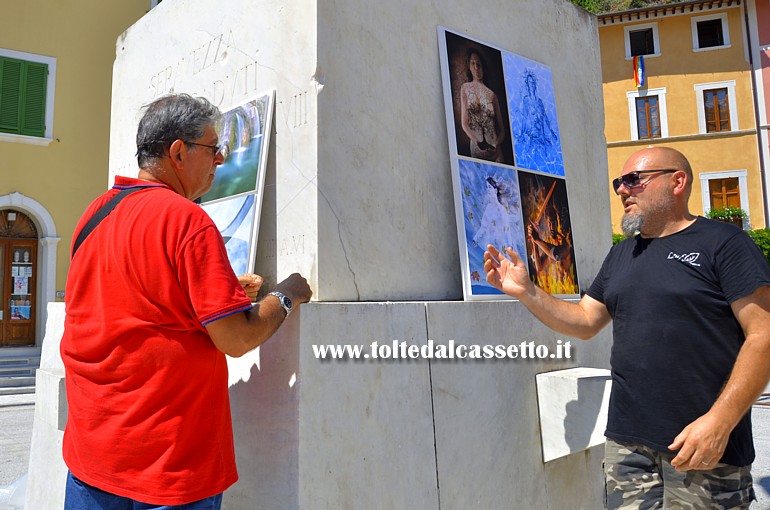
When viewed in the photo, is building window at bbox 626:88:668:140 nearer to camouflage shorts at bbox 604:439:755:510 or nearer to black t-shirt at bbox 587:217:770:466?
black t-shirt at bbox 587:217:770:466

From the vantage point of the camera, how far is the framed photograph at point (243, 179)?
8.34 feet

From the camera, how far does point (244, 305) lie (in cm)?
155

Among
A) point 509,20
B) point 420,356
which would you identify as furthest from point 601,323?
point 509,20

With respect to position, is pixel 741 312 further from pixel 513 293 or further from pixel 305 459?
pixel 305 459

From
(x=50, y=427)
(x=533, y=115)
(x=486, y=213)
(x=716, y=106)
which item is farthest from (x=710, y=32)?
(x=50, y=427)

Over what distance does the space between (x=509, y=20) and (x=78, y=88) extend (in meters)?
11.7

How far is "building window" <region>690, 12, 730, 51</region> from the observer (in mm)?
24172

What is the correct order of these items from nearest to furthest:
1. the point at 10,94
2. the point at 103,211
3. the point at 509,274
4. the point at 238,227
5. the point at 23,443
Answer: the point at 103,211
the point at 509,274
the point at 238,227
the point at 23,443
the point at 10,94

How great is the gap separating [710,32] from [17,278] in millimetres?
24531

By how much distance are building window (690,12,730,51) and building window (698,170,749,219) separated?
4842mm

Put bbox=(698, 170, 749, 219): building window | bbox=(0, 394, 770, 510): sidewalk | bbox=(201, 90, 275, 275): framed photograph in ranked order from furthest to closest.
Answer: bbox=(698, 170, 749, 219): building window → bbox=(0, 394, 770, 510): sidewalk → bbox=(201, 90, 275, 275): framed photograph

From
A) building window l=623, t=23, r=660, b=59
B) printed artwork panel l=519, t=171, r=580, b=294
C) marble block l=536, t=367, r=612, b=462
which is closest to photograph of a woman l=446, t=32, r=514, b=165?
printed artwork panel l=519, t=171, r=580, b=294

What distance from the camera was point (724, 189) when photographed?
2377 cm

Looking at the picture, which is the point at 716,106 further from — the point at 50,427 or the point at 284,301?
the point at 284,301
